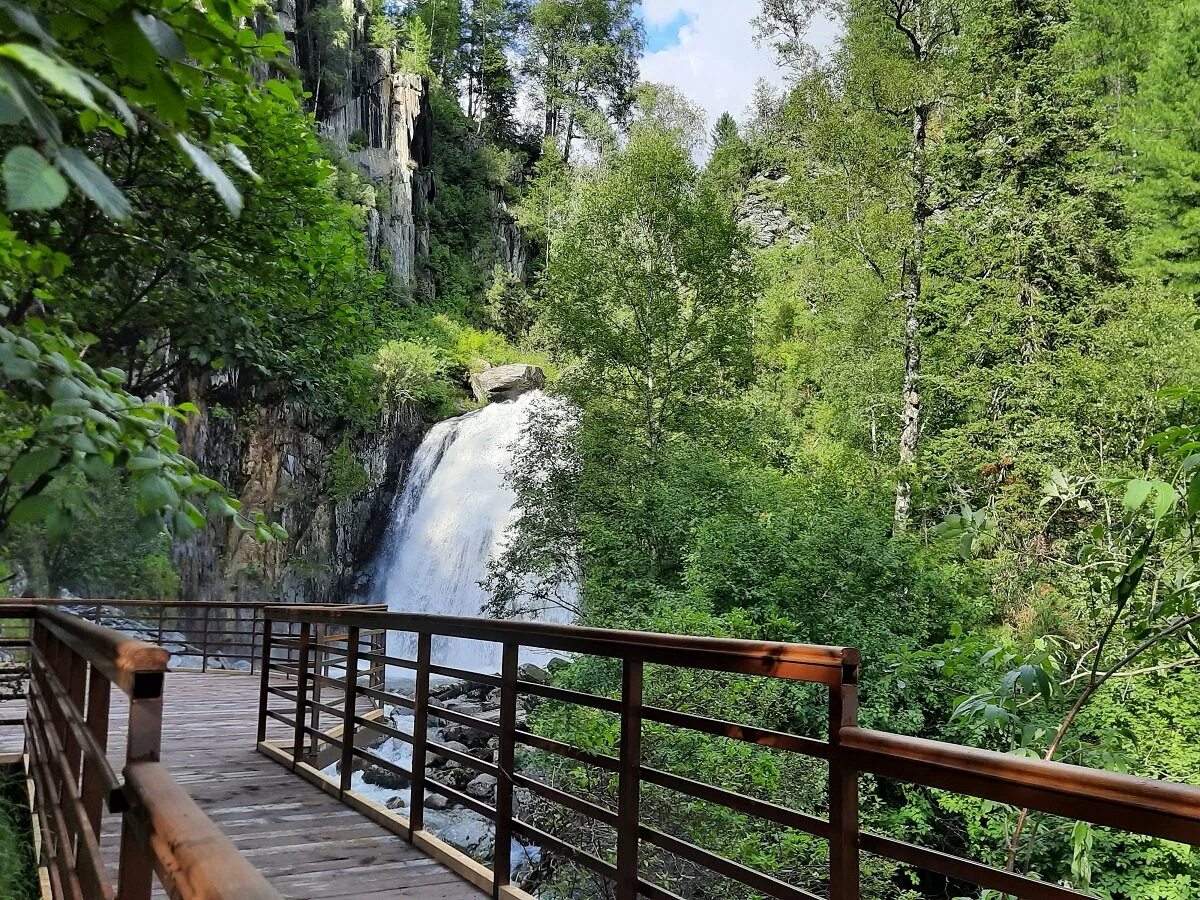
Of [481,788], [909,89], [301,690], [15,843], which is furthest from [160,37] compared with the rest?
[909,89]

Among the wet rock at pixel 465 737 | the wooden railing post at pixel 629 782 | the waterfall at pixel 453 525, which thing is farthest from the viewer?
the waterfall at pixel 453 525

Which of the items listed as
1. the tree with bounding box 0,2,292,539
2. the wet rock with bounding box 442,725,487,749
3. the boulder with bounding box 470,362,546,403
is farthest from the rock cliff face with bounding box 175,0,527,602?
the tree with bounding box 0,2,292,539

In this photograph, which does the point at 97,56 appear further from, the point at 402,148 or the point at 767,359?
the point at 402,148

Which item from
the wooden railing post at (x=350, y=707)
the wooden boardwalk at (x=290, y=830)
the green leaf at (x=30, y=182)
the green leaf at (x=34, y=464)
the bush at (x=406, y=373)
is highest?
the bush at (x=406, y=373)

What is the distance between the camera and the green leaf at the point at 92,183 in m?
0.63

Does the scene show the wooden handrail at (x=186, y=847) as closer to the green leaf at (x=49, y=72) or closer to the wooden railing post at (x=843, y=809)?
the green leaf at (x=49, y=72)

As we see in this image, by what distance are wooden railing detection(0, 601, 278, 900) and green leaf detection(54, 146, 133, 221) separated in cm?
59

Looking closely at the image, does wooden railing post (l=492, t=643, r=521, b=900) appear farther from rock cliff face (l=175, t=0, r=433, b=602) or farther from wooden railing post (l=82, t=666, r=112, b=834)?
rock cliff face (l=175, t=0, r=433, b=602)

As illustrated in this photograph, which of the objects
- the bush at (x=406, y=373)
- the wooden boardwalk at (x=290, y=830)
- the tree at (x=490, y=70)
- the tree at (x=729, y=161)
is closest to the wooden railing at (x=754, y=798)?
the wooden boardwalk at (x=290, y=830)

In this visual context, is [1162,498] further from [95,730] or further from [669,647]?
[95,730]

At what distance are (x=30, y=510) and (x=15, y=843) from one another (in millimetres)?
3751

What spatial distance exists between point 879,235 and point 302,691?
1375 cm

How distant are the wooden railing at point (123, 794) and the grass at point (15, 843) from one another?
2.95 feet

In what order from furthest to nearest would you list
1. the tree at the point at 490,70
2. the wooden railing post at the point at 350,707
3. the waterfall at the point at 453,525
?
the tree at the point at 490,70, the waterfall at the point at 453,525, the wooden railing post at the point at 350,707
